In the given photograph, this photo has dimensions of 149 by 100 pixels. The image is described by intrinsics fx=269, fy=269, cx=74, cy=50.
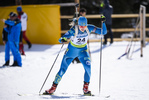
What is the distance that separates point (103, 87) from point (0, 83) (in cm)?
255

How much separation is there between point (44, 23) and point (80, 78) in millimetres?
6078

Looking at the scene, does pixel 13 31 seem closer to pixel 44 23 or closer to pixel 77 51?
pixel 77 51

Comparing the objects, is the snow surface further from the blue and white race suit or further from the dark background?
the dark background

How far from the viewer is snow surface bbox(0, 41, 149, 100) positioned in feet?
18.7

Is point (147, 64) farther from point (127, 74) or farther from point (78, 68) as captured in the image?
point (78, 68)

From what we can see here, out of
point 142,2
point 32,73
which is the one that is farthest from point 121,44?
point 142,2

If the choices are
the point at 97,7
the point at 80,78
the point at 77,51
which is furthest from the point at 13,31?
the point at 97,7

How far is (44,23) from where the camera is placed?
12805 mm

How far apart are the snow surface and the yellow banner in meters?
1.92

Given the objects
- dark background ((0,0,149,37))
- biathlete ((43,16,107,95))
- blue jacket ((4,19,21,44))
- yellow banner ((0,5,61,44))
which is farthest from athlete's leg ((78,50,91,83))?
dark background ((0,0,149,37))

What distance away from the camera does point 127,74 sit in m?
7.73

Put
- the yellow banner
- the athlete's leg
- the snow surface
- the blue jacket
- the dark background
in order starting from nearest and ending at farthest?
the athlete's leg
the snow surface
the blue jacket
the yellow banner
the dark background

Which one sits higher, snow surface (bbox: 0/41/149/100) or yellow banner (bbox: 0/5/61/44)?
yellow banner (bbox: 0/5/61/44)

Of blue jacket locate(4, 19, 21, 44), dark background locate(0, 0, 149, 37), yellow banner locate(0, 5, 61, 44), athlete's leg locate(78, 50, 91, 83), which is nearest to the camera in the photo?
athlete's leg locate(78, 50, 91, 83)
